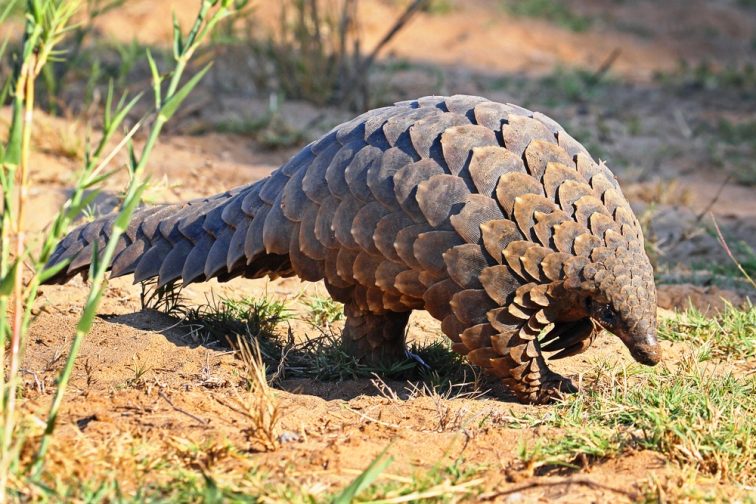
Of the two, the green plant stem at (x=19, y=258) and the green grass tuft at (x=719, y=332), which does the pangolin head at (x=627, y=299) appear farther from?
the green plant stem at (x=19, y=258)

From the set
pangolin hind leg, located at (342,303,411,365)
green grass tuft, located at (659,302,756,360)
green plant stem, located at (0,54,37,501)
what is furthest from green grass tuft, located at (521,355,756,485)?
green plant stem, located at (0,54,37,501)

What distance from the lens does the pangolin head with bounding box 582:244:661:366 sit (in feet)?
10.7

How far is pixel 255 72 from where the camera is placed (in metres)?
8.44

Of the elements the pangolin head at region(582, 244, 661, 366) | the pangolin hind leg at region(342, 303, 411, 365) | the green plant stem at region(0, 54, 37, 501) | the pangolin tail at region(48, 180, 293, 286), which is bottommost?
the pangolin hind leg at region(342, 303, 411, 365)

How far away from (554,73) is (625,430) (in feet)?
24.3


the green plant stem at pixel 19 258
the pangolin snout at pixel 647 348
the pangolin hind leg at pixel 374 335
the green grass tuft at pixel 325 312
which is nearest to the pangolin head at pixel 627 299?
the pangolin snout at pixel 647 348

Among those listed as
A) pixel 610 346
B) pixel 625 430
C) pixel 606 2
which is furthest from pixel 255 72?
pixel 606 2

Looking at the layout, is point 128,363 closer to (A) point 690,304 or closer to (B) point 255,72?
(A) point 690,304

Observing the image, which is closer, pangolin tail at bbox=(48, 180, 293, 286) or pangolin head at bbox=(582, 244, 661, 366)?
pangolin head at bbox=(582, 244, 661, 366)

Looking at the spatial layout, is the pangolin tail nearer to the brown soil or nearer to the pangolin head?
the brown soil

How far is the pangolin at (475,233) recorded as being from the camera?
10.7ft

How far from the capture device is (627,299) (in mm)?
3287

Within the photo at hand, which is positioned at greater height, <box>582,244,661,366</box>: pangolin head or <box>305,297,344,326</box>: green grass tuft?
<box>582,244,661,366</box>: pangolin head

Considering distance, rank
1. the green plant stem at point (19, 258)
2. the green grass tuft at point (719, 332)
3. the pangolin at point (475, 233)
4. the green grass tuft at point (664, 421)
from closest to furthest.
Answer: the green plant stem at point (19, 258)
the green grass tuft at point (664, 421)
the pangolin at point (475, 233)
the green grass tuft at point (719, 332)
